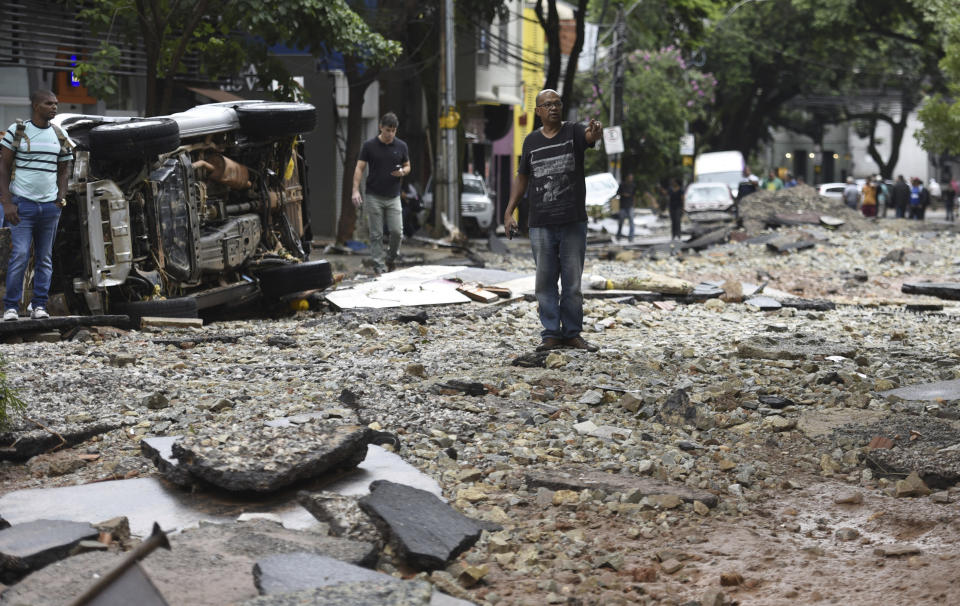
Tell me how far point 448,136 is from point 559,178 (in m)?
14.5

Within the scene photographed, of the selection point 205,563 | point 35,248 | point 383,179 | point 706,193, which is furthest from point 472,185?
point 205,563

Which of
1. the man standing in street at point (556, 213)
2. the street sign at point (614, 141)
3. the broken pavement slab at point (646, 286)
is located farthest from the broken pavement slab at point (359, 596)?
the street sign at point (614, 141)

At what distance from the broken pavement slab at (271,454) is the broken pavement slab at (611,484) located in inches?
31.6

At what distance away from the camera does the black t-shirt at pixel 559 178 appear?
865 centimetres

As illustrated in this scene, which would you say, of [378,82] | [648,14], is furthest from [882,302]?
[648,14]

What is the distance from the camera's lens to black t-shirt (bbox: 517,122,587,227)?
8648 mm

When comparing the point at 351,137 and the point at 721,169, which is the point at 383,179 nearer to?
the point at 351,137

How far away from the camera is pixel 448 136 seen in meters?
23.0

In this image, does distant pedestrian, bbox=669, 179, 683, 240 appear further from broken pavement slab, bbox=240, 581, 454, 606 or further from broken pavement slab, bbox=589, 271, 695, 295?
broken pavement slab, bbox=240, 581, 454, 606

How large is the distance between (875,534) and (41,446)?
383cm

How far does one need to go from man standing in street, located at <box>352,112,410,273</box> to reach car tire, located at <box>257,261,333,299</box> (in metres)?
2.46

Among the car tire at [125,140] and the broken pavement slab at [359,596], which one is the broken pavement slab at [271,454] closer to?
the broken pavement slab at [359,596]

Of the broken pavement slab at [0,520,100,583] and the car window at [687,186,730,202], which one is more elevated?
the car window at [687,186,730,202]

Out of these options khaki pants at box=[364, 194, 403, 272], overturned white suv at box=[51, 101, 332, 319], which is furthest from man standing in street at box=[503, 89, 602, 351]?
khaki pants at box=[364, 194, 403, 272]
